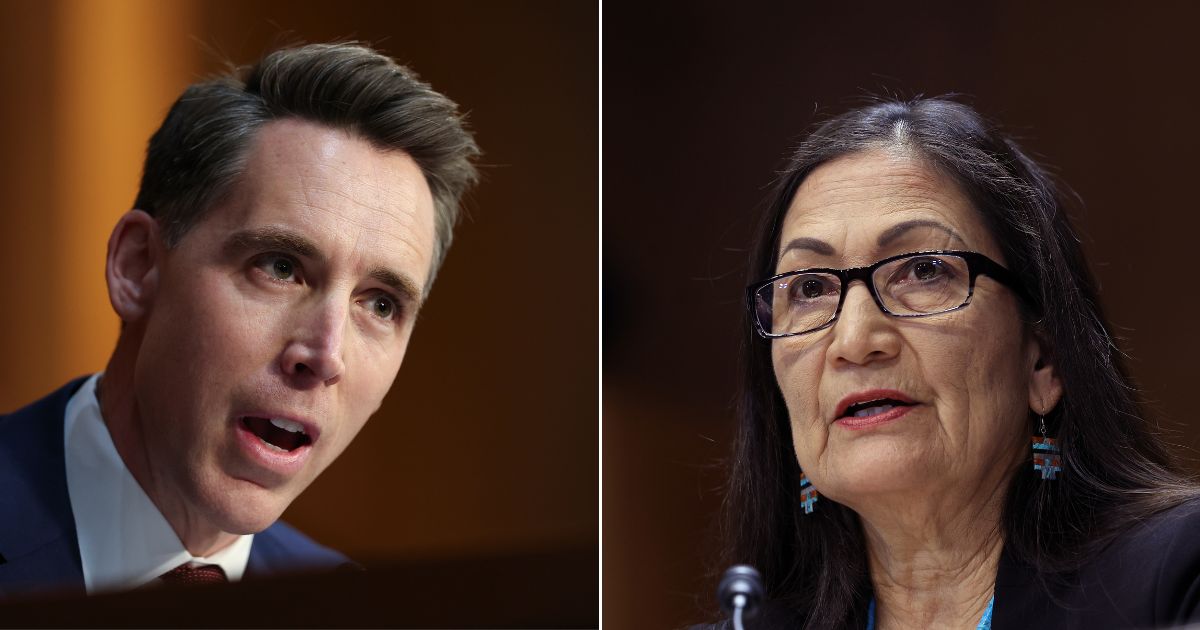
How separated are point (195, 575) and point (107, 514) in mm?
180

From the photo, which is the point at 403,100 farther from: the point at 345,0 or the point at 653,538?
the point at 653,538

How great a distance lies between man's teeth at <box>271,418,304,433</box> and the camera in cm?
243

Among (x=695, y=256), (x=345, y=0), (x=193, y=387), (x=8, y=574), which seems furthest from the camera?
(x=695, y=256)

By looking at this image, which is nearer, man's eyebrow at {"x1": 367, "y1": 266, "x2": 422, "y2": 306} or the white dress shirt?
the white dress shirt

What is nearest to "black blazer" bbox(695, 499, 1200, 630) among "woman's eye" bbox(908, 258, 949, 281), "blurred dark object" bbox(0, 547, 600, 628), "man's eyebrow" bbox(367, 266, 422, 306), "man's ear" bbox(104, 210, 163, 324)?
"woman's eye" bbox(908, 258, 949, 281)

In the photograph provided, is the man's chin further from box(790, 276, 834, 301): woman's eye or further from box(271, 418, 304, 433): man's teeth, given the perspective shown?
box(790, 276, 834, 301): woman's eye

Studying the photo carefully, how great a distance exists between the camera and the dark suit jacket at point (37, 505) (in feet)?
7.37

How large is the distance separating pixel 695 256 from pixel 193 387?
1001 mm

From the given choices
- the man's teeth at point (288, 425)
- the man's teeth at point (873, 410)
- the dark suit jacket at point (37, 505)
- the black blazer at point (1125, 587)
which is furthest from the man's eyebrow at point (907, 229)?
the dark suit jacket at point (37, 505)

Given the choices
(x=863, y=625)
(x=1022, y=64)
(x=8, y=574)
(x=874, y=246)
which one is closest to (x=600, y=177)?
(x=874, y=246)

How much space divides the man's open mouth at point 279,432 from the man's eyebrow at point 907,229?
1072mm

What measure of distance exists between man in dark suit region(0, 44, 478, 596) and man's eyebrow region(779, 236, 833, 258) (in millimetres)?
686

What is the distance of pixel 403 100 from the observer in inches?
103

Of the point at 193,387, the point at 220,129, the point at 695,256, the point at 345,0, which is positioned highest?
the point at 345,0
